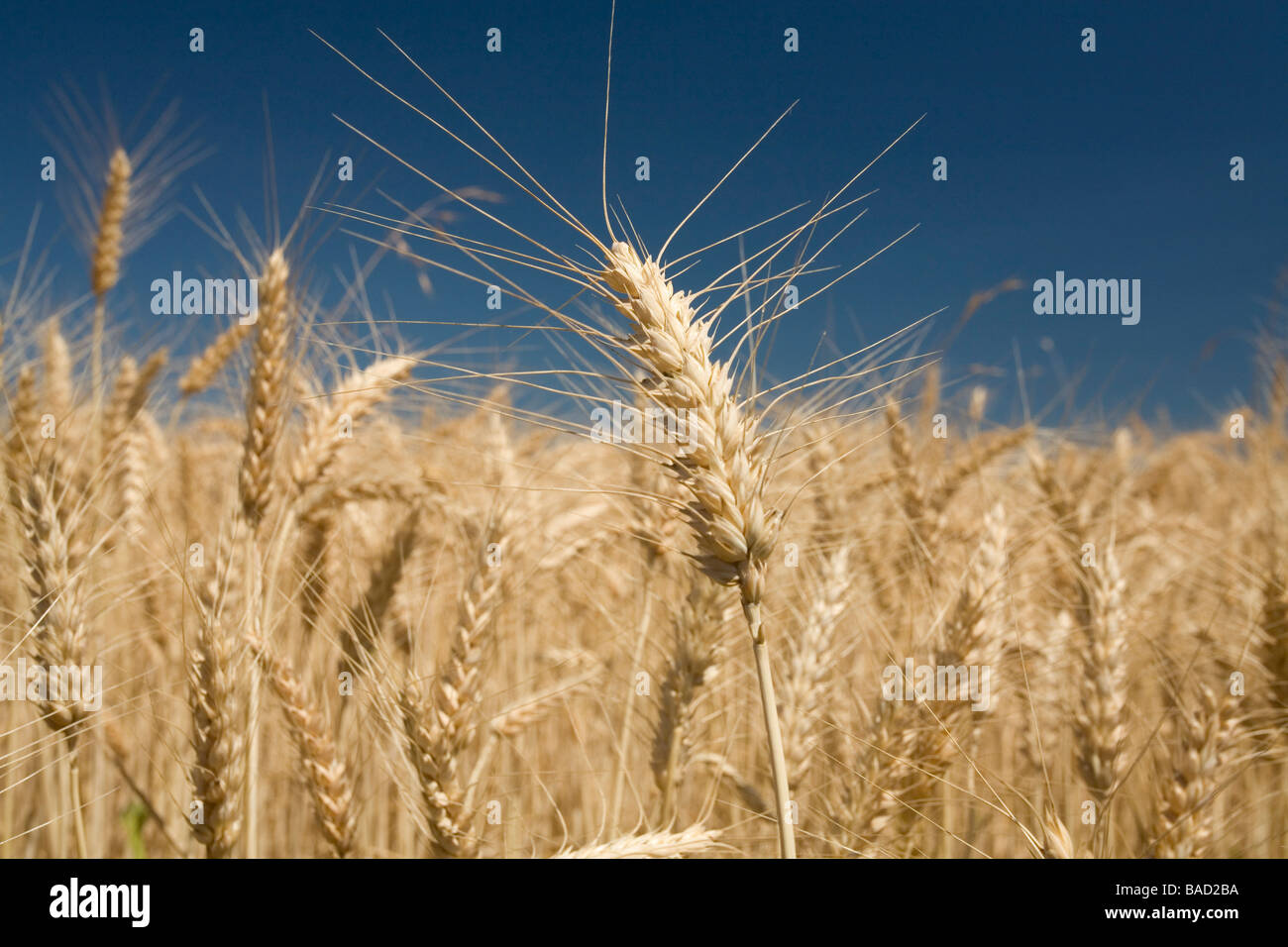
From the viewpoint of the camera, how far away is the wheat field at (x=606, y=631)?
1.50 metres

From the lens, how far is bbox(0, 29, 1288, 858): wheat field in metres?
1.50

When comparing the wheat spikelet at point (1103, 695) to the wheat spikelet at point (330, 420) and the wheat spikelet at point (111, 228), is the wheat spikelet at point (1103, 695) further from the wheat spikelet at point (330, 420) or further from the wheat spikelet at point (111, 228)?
the wheat spikelet at point (111, 228)

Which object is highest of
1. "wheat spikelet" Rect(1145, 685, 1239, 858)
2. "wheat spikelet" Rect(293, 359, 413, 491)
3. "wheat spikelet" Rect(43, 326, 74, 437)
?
"wheat spikelet" Rect(43, 326, 74, 437)

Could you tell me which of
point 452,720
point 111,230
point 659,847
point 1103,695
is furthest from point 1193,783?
point 111,230

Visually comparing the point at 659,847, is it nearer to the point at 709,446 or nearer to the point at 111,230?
the point at 709,446

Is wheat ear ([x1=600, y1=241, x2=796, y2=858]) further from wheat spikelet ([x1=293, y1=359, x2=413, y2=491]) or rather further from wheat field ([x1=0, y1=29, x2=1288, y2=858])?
wheat spikelet ([x1=293, y1=359, x2=413, y2=491])

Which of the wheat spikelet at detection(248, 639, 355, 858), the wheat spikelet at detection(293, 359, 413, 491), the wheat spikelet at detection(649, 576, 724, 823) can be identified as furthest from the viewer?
the wheat spikelet at detection(293, 359, 413, 491)

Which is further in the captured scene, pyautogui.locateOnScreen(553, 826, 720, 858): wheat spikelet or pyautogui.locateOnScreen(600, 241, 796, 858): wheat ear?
pyautogui.locateOnScreen(553, 826, 720, 858): wheat spikelet

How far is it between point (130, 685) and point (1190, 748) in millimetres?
3657

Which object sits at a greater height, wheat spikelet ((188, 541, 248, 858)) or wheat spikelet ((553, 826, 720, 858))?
wheat spikelet ((188, 541, 248, 858))

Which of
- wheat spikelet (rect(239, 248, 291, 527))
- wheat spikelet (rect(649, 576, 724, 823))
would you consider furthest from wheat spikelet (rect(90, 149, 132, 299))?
wheat spikelet (rect(649, 576, 724, 823))

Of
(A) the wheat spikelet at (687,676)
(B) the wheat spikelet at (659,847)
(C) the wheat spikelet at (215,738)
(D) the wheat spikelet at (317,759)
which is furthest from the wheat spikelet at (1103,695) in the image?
(C) the wheat spikelet at (215,738)

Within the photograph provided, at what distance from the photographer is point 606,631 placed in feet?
10.7
